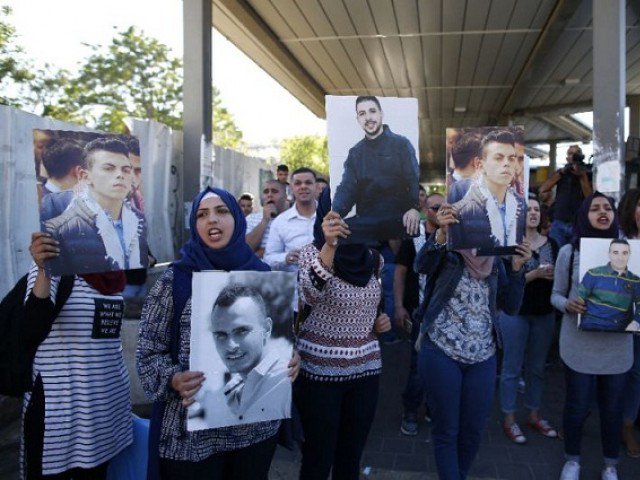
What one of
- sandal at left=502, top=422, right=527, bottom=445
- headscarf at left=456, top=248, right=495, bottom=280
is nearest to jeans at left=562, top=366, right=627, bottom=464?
sandal at left=502, top=422, right=527, bottom=445

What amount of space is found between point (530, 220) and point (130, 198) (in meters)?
3.33

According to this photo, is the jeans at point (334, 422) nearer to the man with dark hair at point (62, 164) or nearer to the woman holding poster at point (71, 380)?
the woman holding poster at point (71, 380)

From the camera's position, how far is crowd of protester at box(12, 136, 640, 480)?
93.4 inches

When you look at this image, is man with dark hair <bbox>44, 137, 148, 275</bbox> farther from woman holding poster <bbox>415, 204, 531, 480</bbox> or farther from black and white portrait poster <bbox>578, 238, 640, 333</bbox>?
black and white portrait poster <bbox>578, 238, 640, 333</bbox>

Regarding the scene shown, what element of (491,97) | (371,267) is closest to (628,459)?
(371,267)

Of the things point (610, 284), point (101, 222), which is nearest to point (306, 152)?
point (610, 284)

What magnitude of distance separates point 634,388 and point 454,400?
199cm

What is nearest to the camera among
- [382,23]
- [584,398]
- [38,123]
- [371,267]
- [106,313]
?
[106,313]

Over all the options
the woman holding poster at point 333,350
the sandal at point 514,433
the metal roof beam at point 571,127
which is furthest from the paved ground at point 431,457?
the metal roof beam at point 571,127

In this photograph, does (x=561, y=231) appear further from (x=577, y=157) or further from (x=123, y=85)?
(x=123, y=85)

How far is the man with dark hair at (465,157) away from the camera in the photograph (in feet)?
9.63

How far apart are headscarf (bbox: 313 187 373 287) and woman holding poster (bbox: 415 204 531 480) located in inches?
19.2

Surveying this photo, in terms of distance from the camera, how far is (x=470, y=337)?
10.7 feet

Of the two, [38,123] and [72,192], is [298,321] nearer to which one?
[72,192]
